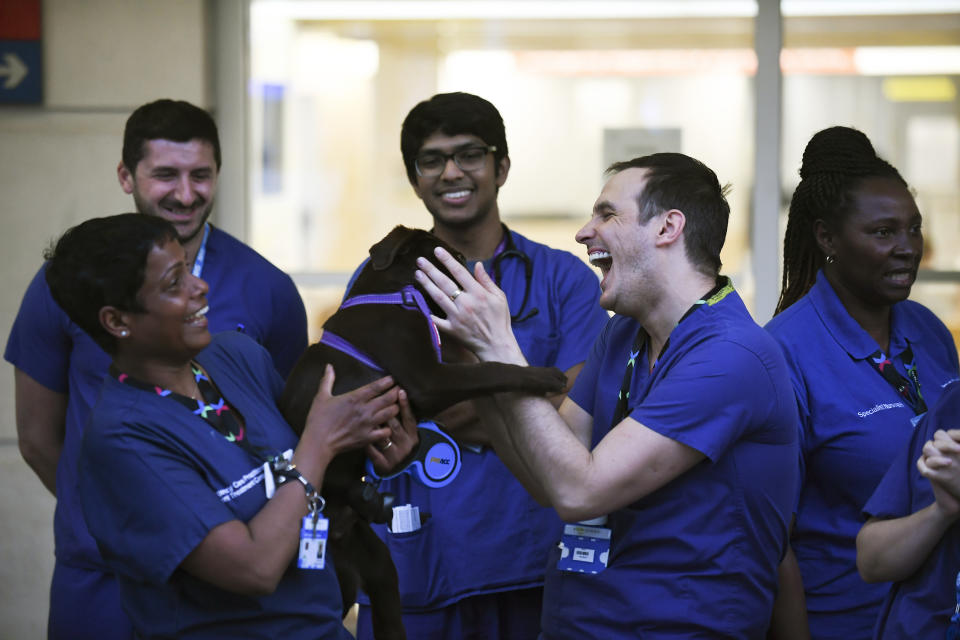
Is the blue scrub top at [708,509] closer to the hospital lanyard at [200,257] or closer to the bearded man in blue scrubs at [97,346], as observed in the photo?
the bearded man in blue scrubs at [97,346]

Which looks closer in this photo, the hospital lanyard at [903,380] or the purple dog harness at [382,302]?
the purple dog harness at [382,302]

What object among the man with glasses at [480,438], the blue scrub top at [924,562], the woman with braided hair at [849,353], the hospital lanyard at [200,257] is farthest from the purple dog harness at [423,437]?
the blue scrub top at [924,562]

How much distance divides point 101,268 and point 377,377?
623 mm

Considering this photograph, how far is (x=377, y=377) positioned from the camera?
2344 mm

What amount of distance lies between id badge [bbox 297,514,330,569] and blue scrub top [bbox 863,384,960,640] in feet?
3.53

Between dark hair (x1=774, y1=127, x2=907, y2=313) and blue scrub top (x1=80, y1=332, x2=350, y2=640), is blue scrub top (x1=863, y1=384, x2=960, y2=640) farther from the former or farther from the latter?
blue scrub top (x1=80, y1=332, x2=350, y2=640)

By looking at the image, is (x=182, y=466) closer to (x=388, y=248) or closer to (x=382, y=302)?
(x=382, y=302)

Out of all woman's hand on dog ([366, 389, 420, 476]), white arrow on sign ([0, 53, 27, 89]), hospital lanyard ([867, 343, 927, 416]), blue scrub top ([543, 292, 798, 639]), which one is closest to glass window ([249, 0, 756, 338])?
white arrow on sign ([0, 53, 27, 89])

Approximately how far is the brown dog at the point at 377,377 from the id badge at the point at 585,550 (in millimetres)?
291

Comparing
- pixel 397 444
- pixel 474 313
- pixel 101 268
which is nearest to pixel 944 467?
pixel 474 313

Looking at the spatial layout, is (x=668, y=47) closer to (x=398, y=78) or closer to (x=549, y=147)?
(x=549, y=147)

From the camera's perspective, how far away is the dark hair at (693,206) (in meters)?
2.25

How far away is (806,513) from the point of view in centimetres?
261

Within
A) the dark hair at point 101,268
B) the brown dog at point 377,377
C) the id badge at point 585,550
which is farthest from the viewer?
the brown dog at point 377,377
